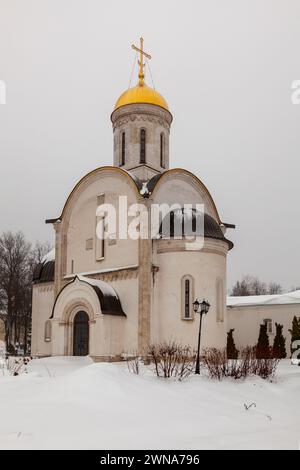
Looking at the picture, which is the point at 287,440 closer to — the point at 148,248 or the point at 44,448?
the point at 44,448

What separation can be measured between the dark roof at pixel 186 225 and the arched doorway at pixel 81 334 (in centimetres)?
460

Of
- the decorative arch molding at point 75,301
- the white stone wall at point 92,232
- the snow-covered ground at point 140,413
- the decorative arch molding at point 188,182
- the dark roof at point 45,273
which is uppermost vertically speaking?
the decorative arch molding at point 188,182

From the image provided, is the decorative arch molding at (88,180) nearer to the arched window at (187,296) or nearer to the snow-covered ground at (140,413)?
the arched window at (187,296)

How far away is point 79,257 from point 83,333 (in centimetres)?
353

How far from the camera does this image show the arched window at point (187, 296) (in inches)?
754

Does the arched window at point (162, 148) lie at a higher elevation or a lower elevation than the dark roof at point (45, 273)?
higher

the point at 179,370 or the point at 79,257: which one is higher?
the point at 79,257

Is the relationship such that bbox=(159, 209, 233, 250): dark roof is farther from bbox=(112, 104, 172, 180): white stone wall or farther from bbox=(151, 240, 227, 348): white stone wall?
bbox=(112, 104, 172, 180): white stone wall

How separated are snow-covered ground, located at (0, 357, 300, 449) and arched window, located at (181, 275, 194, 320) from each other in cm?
640

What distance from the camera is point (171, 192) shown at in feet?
Result: 70.2

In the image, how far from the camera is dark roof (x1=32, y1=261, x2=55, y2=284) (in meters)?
24.1

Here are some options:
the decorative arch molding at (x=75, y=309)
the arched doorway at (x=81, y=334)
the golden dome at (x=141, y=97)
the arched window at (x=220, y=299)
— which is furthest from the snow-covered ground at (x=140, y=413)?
the golden dome at (x=141, y=97)
